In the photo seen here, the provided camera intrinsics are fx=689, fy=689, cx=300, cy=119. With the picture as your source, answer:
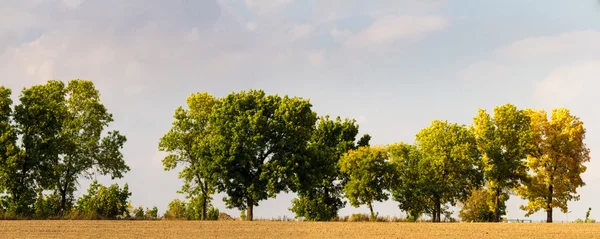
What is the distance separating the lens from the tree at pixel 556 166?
77.9 meters

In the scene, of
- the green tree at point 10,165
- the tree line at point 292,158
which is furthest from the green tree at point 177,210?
the green tree at point 10,165

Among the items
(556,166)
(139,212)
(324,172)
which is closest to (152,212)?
(139,212)

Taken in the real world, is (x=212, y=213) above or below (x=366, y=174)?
below

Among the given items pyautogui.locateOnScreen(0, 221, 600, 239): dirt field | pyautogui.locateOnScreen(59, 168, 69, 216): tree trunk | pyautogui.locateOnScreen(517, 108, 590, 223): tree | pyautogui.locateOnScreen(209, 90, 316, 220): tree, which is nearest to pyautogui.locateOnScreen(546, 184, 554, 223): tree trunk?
pyautogui.locateOnScreen(517, 108, 590, 223): tree

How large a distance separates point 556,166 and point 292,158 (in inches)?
1287

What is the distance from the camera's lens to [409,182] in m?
76.1

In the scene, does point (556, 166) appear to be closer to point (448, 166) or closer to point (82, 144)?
point (448, 166)

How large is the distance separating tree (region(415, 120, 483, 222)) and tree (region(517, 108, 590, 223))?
249 inches

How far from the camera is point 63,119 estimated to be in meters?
63.0

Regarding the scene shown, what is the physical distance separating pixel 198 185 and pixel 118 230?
2331 cm

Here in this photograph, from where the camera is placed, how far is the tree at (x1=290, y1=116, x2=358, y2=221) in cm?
6988

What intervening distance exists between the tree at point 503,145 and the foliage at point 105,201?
3997 cm

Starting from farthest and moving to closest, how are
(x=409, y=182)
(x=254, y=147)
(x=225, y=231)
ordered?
(x=409, y=182) < (x=254, y=147) < (x=225, y=231)

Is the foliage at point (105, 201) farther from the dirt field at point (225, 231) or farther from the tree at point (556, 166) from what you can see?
the tree at point (556, 166)
